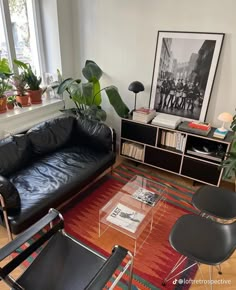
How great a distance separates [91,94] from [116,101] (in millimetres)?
336

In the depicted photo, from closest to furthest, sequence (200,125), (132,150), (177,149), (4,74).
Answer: (200,125)
(4,74)
(177,149)
(132,150)

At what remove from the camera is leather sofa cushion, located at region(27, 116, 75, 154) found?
254 centimetres

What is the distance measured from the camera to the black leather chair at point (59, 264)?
1.27m

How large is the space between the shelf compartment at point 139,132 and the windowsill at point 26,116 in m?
1.10

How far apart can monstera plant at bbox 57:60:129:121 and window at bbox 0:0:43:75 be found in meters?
0.73

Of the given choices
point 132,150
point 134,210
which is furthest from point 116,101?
point 134,210

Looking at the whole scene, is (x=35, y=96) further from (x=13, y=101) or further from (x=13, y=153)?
(x=13, y=153)

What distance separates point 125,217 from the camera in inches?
78.7

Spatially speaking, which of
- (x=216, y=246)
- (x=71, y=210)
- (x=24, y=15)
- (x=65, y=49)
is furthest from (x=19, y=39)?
(x=216, y=246)

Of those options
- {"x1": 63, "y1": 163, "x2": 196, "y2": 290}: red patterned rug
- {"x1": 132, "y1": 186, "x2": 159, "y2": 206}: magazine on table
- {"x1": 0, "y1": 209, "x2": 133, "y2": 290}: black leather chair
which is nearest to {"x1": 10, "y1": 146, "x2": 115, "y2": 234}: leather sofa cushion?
{"x1": 63, "y1": 163, "x2": 196, "y2": 290}: red patterned rug

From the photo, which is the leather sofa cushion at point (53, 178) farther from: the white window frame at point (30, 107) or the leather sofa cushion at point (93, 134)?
the white window frame at point (30, 107)

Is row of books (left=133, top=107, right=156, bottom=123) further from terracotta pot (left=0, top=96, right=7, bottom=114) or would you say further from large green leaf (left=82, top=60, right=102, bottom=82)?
terracotta pot (left=0, top=96, right=7, bottom=114)

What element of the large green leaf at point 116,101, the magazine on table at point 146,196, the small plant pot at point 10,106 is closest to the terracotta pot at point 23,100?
the small plant pot at point 10,106

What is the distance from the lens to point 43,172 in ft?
7.76
